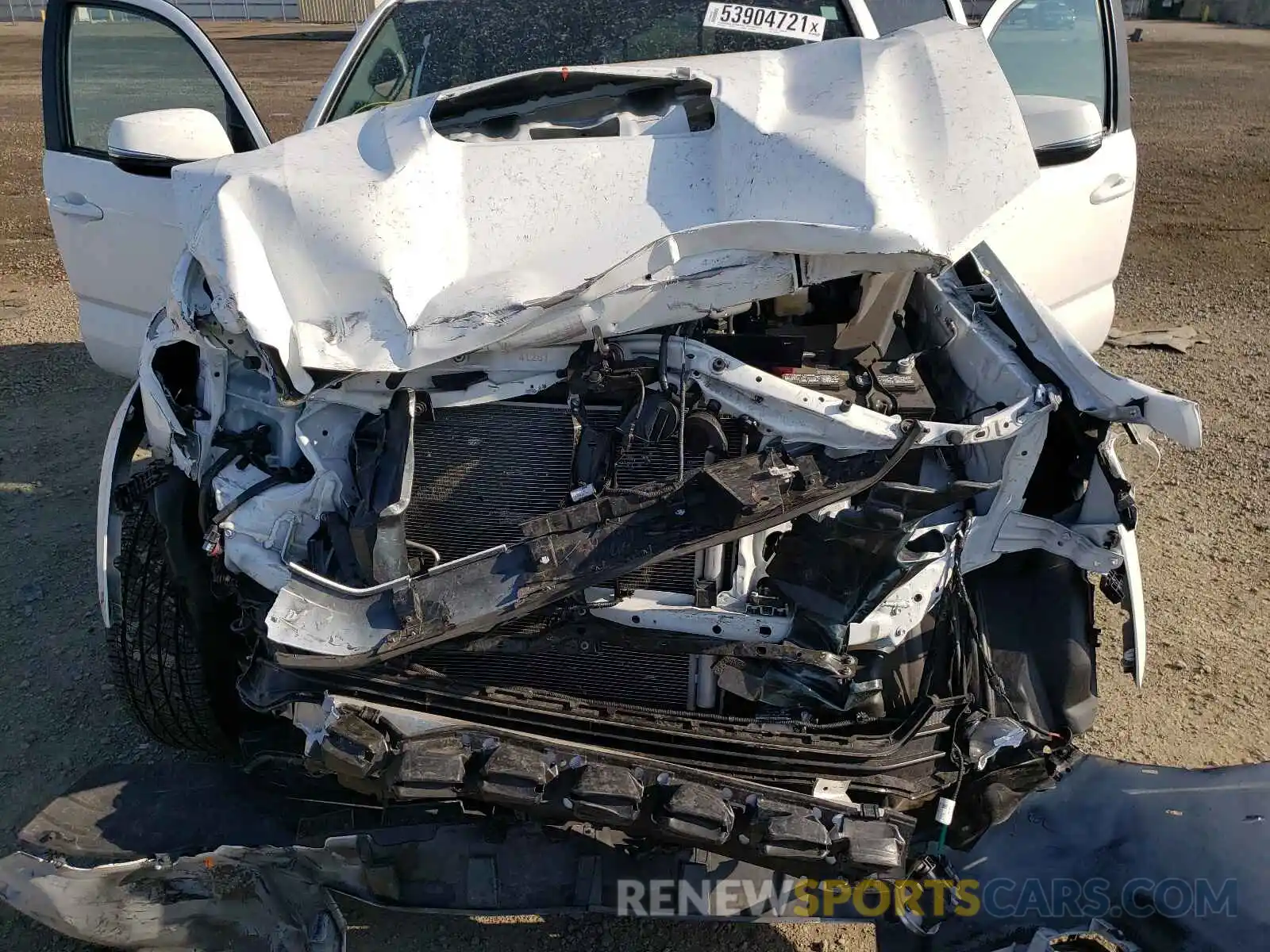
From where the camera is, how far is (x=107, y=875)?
214cm

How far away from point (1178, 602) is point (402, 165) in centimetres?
294

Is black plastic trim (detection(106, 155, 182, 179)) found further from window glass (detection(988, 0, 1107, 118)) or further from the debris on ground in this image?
the debris on ground

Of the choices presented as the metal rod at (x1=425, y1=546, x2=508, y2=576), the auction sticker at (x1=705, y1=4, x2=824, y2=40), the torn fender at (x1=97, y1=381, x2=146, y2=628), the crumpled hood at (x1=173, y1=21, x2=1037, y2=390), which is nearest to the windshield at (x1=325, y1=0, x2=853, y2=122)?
the auction sticker at (x1=705, y1=4, x2=824, y2=40)

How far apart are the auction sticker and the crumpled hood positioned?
2.94ft

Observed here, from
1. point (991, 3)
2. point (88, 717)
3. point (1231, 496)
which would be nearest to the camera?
point (88, 717)

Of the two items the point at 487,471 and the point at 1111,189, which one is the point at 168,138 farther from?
the point at 1111,189

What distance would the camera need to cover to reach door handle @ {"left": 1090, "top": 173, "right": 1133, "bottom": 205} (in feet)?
11.2

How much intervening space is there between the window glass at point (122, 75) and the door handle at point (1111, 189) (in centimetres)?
308

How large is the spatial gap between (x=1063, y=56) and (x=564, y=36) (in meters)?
Result: 1.83

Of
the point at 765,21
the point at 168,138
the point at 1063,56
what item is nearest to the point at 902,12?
the point at 765,21

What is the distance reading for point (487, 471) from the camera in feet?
7.18

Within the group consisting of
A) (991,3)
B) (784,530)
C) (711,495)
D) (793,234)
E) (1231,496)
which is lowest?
(1231,496)

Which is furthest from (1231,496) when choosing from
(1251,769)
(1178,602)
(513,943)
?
(513,943)

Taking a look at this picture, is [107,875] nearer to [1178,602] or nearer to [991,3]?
[1178,602]
